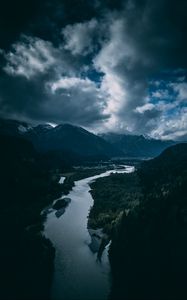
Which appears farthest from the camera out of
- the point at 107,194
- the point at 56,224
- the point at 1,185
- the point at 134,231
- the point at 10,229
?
the point at 107,194

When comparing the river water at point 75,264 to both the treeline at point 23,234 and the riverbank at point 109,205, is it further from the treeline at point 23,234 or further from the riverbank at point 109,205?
the riverbank at point 109,205

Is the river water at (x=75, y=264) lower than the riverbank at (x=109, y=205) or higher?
lower

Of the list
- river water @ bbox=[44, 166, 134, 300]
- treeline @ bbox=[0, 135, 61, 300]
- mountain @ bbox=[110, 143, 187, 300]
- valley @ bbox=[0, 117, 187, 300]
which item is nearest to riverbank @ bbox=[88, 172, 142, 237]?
valley @ bbox=[0, 117, 187, 300]

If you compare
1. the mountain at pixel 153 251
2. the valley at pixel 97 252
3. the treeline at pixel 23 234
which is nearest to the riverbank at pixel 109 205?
the valley at pixel 97 252

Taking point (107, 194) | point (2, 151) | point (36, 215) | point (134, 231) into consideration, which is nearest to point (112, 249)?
point (134, 231)

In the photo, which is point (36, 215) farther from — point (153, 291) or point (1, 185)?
point (153, 291)

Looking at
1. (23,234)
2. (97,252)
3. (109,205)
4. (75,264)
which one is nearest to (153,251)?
(97,252)

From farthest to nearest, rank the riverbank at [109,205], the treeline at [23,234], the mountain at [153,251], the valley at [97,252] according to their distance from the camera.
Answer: the riverbank at [109,205], the mountain at [153,251], the valley at [97,252], the treeline at [23,234]
